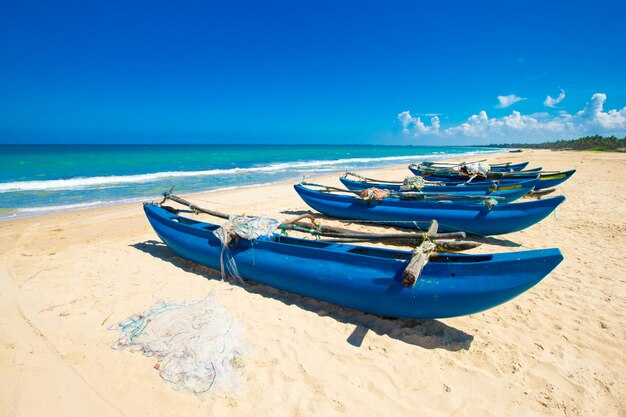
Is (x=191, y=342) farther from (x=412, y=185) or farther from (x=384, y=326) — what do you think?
(x=412, y=185)

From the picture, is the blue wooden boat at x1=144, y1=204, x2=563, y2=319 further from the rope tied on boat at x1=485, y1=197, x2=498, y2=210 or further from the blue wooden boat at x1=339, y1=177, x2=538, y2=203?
the blue wooden boat at x1=339, y1=177, x2=538, y2=203

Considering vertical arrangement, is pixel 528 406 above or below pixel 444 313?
below

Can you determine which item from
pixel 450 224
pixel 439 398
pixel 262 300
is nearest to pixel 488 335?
pixel 439 398

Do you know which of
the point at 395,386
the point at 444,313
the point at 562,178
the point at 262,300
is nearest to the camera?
the point at 395,386

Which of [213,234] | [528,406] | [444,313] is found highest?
[213,234]

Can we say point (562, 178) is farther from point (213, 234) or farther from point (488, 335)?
point (213, 234)

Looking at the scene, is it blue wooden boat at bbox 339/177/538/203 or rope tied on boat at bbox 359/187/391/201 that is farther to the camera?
blue wooden boat at bbox 339/177/538/203

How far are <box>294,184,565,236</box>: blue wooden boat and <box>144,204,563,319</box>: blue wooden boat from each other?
1.66 m

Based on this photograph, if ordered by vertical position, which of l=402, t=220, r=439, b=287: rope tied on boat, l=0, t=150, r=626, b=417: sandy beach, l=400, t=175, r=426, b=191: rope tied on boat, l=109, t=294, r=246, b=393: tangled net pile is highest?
l=400, t=175, r=426, b=191: rope tied on boat

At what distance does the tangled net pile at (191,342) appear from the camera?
8.59ft

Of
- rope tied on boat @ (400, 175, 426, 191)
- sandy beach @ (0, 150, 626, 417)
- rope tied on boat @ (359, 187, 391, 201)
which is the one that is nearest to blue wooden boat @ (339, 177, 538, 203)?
rope tied on boat @ (400, 175, 426, 191)

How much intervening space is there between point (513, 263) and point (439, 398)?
133 cm

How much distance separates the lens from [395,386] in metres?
2.59

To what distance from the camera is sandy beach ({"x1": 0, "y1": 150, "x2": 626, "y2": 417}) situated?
7.94 feet
